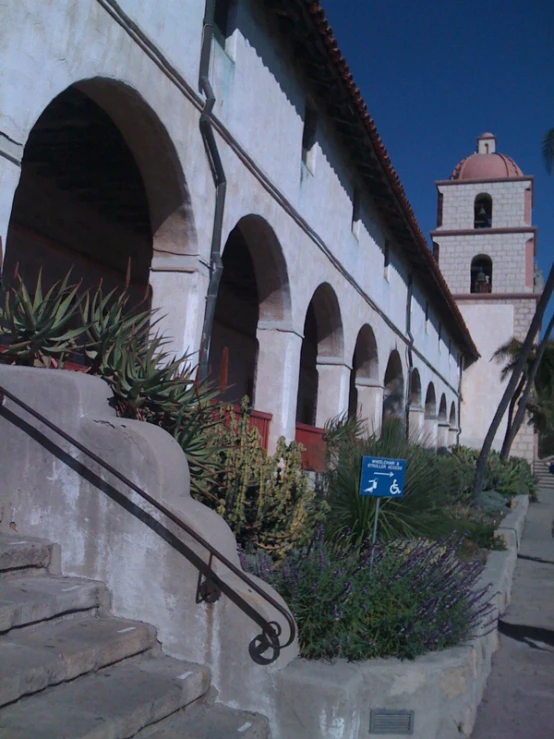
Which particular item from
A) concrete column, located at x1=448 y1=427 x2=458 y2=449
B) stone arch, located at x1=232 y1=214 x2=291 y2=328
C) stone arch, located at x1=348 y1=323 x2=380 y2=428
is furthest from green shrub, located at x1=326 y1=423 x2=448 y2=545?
concrete column, located at x1=448 y1=427 x2=458 y2=449

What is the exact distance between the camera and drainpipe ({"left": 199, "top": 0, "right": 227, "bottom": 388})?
865 cm

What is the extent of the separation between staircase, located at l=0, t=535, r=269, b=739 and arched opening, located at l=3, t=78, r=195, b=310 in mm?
3134

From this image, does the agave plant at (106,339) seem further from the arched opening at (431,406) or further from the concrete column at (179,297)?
the arched opening at (431,406)

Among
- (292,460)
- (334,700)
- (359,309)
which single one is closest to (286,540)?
(292,460)

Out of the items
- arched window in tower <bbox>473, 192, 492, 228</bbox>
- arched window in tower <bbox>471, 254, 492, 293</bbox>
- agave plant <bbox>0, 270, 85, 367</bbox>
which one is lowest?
agave plant <bbox>0, 270, 85, 367</bbox>

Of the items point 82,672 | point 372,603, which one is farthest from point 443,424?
point 82,672

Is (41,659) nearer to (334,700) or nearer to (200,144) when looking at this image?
(334,700)

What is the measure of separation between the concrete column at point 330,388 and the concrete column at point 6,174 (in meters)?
9.16

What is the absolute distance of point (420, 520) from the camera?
316 inches

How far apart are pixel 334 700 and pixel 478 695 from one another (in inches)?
70.7

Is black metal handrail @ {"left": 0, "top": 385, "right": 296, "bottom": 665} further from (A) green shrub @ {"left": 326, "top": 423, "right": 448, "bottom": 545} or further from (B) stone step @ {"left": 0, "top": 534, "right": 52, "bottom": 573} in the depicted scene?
(A) green shrub @ {"left": 326, "top": 423, "right": 448, "bottom": 545}

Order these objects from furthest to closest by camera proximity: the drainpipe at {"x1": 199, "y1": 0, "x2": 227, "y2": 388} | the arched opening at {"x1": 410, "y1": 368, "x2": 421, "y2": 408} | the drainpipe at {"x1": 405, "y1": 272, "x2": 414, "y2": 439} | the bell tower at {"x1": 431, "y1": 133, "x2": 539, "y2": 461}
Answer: the bell tower at {"x1": 431, "y1": 133, "x2": 539, "y2": 461}
the arched opening at {"x1": 410, "y1": 368, "x2": 421, "y2": 408}
the drainpipe at {"x1": 405, "y1": 272, "x2": 414, "y2": 439}
the drainpipe at {"x1": 199, "y1": 0, "x2": 227, "y2": 388}

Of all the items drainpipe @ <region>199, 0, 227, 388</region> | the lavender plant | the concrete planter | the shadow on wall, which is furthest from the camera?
the shadow on wall

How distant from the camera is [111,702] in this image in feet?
12.0
